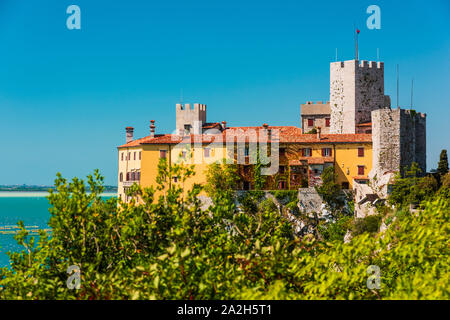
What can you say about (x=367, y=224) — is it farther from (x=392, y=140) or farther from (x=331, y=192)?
(x=392, y=140)

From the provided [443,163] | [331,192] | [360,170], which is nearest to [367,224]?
[331,192]

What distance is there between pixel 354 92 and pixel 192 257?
5477 centimetres

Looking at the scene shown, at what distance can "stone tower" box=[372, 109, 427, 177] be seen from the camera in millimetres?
53469

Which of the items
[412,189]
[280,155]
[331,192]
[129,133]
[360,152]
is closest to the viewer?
[412,189]

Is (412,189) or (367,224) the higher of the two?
(412,189)

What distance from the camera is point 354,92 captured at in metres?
62.6

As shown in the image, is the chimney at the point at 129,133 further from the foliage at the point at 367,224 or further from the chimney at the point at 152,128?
the foliage at the point at 367,224

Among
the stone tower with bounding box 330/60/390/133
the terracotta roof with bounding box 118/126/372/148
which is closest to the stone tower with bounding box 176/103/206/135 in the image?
the terracotta roof with bounding box 118/126/372/148

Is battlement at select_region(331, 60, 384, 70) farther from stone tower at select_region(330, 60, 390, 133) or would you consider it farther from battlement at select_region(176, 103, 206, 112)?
battlement at select_region(176, 103, 206, 112)

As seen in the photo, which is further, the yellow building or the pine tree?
the pine tree

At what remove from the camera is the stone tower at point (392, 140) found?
2105 inches

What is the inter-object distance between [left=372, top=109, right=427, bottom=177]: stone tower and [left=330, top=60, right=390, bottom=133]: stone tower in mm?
7889

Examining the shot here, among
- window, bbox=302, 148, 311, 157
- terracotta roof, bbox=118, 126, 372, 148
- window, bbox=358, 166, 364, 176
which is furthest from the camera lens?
window, bbox=302, 148, 311, 157
